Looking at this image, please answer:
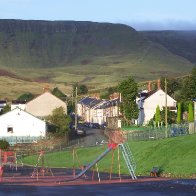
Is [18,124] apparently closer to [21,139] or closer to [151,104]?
[21,139]

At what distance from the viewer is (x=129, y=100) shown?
12300cm

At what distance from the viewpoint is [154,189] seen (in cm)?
4809

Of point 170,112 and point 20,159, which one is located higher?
point 170,112

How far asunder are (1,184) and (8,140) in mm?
55388

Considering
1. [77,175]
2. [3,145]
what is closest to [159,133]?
[3,145]

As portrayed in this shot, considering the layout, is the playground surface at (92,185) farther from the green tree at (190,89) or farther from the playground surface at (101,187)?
the green tree at (190,89)

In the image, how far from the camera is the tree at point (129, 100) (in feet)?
403

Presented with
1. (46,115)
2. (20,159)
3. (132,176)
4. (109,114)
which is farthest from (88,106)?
(132,176)

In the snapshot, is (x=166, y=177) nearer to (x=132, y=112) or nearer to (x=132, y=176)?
(x=132, y=176)

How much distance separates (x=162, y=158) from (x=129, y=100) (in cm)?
5824

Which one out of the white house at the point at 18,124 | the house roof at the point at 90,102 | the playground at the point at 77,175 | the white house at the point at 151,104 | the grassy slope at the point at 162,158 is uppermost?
the house roof at the point at 90,102

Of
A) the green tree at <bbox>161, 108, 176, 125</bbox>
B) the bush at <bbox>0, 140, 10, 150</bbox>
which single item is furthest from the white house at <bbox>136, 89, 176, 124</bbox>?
the bush at <bbox>0, 140, 10, 150</bbox>

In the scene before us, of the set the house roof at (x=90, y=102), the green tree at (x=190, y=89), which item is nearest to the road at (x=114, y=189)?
the green tree at (x=190, y=89)

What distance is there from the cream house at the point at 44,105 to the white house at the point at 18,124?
920 inches
